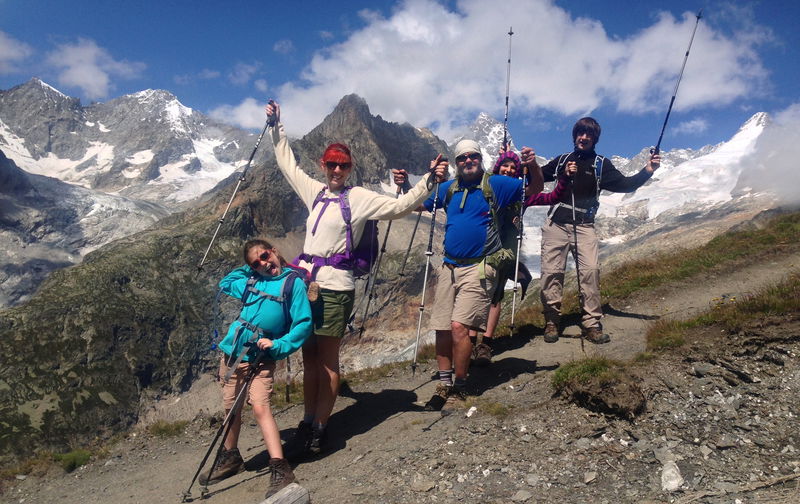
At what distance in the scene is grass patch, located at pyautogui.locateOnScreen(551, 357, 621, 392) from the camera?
5.40 metres

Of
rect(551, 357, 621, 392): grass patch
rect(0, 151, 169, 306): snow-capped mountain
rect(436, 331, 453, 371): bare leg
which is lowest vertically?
rect(551, 357, 621, 392): grass patch

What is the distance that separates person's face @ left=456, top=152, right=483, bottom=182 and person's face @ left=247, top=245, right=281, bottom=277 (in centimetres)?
281

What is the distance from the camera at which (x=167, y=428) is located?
→ 28.9 feet

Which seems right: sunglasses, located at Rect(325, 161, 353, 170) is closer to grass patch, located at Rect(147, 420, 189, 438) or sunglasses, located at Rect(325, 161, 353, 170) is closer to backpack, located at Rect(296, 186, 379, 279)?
backpack, located at Rect(296, 186, 379, 279)

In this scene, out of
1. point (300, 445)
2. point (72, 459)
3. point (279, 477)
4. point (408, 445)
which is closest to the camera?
point (279, 477)

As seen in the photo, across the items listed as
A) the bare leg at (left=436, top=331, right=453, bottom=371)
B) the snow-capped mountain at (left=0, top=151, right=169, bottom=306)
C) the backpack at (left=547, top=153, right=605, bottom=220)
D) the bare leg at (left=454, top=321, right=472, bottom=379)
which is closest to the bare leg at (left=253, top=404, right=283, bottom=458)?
the bare leg at (left=436, top=331, right=453, bottom=371)

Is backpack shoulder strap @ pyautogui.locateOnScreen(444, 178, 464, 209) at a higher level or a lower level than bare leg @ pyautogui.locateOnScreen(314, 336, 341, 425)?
higher

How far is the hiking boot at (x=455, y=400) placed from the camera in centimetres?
651

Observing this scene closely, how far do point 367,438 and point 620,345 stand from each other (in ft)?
14.5

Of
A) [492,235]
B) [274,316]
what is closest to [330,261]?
[274,316]

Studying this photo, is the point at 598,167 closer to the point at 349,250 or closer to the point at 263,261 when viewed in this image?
the point at 349,250

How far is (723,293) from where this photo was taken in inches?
420

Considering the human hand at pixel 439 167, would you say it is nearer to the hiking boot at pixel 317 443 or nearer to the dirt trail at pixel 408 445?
the dirt trail at pixel 408 445

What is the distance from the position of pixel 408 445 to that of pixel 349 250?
2.43 m
